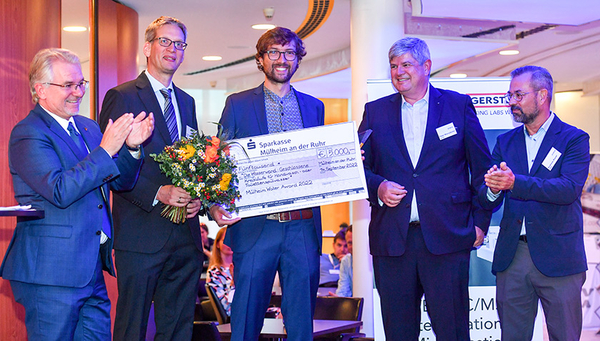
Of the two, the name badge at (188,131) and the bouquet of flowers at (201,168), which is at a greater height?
the name badge at (188,131)

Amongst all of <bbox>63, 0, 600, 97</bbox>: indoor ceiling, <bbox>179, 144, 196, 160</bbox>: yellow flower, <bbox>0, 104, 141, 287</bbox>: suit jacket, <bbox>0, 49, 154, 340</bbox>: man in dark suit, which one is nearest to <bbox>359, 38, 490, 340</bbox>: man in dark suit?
<bbox>179, 144, 196, 160</bbox>: yellow flower

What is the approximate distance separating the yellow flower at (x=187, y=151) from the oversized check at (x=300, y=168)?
0.30m

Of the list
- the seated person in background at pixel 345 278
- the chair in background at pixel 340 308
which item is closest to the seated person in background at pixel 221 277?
the chair in background at pixel 340 308

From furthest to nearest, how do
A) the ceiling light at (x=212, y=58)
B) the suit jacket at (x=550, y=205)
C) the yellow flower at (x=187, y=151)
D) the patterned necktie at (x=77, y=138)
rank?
the ceiling light at (x=212, y=58) < the suit jacket at (x=550, y=205) < the yellow flower at (x=187, y=151) < the patterned necktie at (x=77, y=138)

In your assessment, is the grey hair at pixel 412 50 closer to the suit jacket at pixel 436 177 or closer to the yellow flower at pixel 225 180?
the suit jacket at pixel 436 177

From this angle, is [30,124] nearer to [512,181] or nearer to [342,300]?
[512,181]

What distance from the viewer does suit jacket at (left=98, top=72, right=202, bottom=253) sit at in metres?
3.40

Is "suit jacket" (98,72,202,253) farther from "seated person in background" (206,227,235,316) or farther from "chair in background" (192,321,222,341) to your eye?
"seated person in background" (206,227,235,316)

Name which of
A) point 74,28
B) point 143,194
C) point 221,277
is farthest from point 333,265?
point 143,194

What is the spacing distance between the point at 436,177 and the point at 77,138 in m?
1.92

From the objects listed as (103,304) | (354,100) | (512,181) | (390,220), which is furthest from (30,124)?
(354,100)

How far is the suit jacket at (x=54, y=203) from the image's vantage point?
283cm

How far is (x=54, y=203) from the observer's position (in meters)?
2.83

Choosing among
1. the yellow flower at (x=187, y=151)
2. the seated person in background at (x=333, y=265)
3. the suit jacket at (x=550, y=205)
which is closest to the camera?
the yellow flower at (x=187, y=151)
